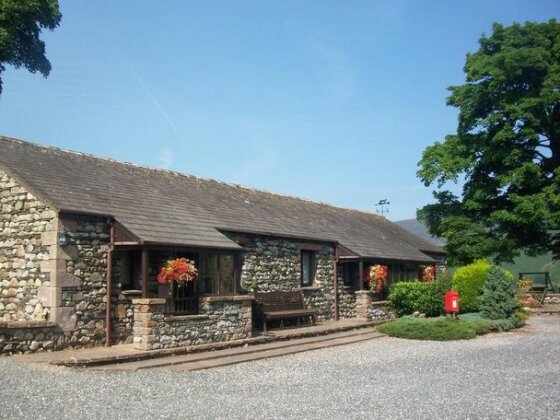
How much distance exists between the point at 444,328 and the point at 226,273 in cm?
634

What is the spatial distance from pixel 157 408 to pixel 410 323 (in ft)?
36.2

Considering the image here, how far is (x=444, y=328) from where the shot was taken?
16.8m

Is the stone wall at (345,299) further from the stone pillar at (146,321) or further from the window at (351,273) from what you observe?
the stone pillar at (146,321)

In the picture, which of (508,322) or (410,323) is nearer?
(410,323)

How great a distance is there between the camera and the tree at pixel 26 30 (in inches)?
812

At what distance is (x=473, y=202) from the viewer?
27703 mm

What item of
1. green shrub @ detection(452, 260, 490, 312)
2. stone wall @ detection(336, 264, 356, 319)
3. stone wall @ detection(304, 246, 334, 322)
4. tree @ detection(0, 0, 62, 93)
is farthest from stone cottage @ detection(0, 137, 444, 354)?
tree @ detection(0, 0, 62, 93)

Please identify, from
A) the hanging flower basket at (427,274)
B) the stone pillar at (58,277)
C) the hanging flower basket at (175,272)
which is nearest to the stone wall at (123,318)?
the hanging flower basket at (175,272)

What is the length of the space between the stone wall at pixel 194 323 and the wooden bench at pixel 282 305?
5.49 ft

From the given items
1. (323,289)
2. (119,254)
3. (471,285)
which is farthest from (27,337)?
(471,285)

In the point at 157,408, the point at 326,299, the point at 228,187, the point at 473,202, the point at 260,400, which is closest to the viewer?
the point at 157,408

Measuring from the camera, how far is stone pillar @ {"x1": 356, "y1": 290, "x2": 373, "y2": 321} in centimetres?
2070

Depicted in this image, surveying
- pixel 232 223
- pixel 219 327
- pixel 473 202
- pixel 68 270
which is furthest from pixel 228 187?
pixel 473 202

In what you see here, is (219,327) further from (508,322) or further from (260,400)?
(508,322)
